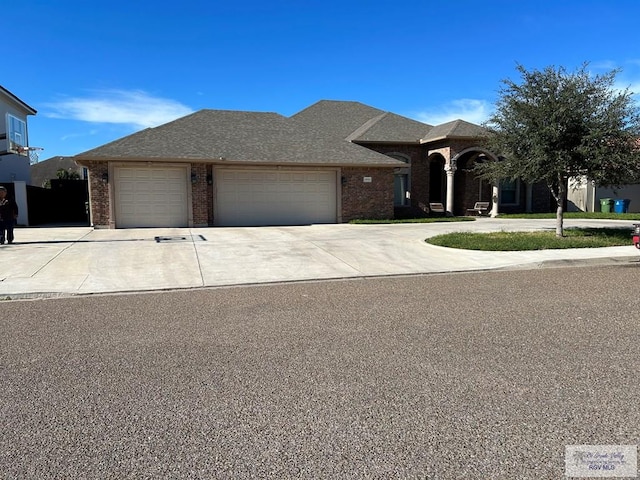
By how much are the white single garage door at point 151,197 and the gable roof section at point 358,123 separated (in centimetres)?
819

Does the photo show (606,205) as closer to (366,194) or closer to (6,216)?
(366,194)

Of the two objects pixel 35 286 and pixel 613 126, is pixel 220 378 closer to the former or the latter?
pixel 35 286

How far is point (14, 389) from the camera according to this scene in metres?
4.00

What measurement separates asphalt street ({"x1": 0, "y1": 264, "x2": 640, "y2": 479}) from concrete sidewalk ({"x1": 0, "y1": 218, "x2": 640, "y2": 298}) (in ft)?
6.32

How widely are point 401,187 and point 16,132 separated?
870 inches

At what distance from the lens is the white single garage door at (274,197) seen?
2053cm

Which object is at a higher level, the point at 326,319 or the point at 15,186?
the point at 15,186

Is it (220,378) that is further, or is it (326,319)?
(326,319)

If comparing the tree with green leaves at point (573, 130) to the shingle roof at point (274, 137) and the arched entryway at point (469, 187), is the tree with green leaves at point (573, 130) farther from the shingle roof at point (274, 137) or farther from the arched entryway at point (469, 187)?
the arched entryway at point (469, 187)

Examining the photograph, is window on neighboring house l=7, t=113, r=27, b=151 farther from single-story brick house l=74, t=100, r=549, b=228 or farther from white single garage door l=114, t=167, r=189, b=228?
white single garage door l=114, t=167, r=189, b=228

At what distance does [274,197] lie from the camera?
21.1 meters

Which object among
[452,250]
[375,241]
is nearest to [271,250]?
[375,241]

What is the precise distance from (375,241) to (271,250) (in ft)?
11.4

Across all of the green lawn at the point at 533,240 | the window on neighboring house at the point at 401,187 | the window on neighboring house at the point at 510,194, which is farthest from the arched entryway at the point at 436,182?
the green lawn at the point at 533,240
